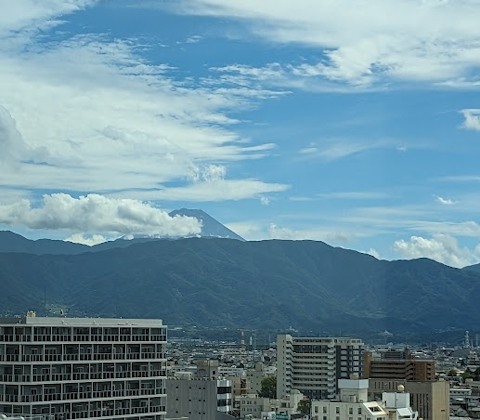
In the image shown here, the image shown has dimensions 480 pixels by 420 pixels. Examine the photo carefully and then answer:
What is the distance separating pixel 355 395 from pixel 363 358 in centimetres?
5166

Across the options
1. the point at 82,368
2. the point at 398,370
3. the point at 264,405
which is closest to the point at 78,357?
the point at 82,368

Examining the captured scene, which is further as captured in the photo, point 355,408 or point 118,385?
point 355,408

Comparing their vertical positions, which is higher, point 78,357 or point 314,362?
point 314,362

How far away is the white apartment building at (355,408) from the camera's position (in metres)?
42.4

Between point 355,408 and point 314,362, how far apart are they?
51.8m

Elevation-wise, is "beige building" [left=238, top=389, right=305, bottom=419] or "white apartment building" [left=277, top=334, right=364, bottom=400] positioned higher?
"white apartment building" [left=277, top=334, right=364, bottom=400]

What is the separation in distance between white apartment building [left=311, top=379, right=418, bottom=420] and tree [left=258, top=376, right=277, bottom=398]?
48.1 meters

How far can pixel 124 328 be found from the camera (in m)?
34.2

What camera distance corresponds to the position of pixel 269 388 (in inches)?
3782

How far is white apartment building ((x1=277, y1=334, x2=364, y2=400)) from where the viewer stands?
9325 centimetres

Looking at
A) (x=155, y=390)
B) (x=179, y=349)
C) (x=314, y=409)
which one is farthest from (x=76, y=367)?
(x=179, y=349)

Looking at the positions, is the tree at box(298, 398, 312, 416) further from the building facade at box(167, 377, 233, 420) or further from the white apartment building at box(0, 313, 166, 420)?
the white apartment building at box(0, 313, 166, 420)

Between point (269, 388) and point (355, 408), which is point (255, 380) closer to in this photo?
point (269, 388)

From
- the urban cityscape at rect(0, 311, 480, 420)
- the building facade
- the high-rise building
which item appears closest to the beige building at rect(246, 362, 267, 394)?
the high-rise building
